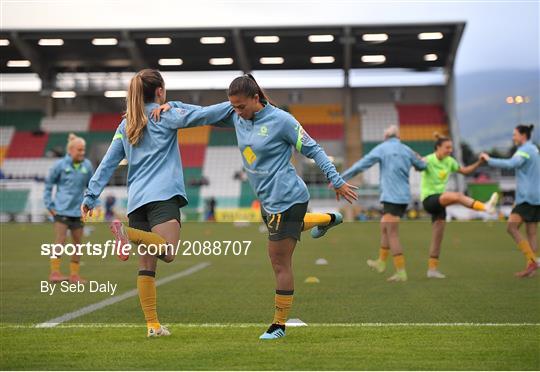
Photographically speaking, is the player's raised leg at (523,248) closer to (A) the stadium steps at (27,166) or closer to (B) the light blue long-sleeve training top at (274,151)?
(B) the light blue long-sleeve training top at (274,151)

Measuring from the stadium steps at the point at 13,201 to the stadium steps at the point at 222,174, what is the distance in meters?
8.25

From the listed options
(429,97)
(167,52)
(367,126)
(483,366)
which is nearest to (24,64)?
(167,52)

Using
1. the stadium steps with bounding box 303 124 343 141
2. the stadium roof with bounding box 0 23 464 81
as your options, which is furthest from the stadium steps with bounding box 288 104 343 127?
the stadium roof with bounding box 0 23 464 81

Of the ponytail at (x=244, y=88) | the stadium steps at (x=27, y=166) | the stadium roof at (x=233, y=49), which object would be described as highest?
the stadium roof at (x=233, y=49)

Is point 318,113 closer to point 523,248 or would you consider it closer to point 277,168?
point 523,248

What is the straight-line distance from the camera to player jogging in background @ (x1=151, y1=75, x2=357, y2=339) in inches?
228

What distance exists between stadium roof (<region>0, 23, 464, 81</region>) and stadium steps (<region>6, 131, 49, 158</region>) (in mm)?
3094

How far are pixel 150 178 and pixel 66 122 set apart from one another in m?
40.1

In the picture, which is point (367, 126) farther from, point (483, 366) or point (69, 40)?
point (483, 366)

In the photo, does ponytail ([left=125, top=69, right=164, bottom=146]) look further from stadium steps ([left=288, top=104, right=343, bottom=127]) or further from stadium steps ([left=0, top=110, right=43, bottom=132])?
stadium steps ([left=0, top=110, right=43, bottom=132])

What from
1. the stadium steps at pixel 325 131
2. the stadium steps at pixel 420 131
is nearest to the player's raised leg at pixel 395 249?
the stadium steps at pixel 420 131

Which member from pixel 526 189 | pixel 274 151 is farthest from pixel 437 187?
pixel 274 151

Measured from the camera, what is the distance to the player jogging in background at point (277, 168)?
5.78 meters

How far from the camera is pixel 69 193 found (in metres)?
10.7
